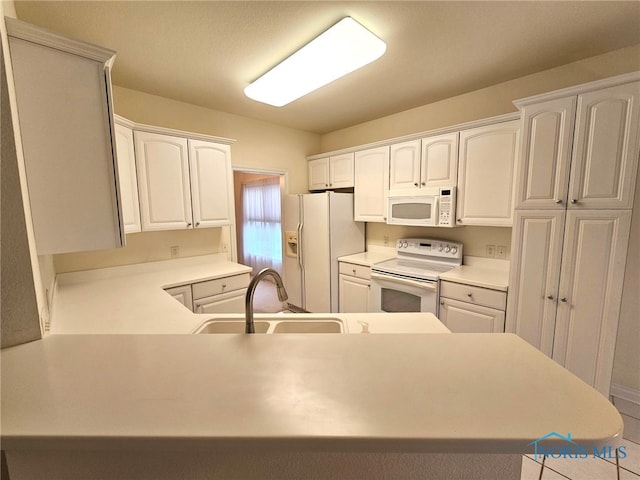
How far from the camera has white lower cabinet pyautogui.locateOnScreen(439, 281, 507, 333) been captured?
2.17 meters

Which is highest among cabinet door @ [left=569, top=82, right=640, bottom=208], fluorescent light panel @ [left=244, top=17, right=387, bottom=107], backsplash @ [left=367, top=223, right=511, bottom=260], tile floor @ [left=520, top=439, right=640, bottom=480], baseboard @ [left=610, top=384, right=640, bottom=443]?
fluorescent light panel @ [left=244, top=17, right=387, bottom=107]

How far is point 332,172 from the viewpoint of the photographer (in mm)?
3654

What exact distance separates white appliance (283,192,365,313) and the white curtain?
1117 millimetres

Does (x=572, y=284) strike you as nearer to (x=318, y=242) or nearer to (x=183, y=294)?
(x=318, y=242)

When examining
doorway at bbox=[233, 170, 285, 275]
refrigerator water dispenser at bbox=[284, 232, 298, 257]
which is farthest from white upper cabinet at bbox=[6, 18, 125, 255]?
doorway at bbox=[233, 170, 285, 275]

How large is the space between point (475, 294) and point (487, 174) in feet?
3.42

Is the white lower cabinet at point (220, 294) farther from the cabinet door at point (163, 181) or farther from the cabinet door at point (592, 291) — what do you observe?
the cabinet door at point (592, 291)

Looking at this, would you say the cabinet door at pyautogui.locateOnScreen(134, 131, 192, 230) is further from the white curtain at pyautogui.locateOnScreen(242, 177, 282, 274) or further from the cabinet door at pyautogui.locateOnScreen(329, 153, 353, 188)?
the white curtain at pyautogui.locateOnScreen(242, 177, 282, 274)

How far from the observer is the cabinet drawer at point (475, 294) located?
2.15 m

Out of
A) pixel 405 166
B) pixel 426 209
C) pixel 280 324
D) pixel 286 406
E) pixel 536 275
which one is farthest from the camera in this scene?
pixel 405 166

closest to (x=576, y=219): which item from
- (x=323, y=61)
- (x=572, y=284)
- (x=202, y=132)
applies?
(x=572, y=284)

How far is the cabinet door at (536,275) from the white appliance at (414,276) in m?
0.58

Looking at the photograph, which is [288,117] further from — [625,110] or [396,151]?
[625,110]

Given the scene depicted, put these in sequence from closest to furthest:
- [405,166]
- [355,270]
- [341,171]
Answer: [405,166], [355,270], [341,171]
